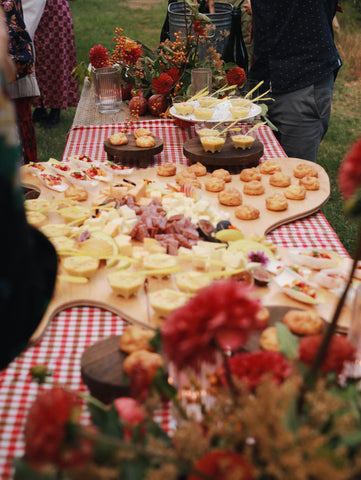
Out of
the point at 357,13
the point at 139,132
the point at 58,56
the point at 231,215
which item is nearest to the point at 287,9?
the point at 139,132

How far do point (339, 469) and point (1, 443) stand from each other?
2.63ft

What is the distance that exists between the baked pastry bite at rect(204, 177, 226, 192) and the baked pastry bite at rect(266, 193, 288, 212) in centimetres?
27

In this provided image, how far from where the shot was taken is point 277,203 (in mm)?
2217

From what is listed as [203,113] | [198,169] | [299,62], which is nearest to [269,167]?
[198,169]

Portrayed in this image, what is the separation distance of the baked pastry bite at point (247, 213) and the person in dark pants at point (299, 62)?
144 centimetres

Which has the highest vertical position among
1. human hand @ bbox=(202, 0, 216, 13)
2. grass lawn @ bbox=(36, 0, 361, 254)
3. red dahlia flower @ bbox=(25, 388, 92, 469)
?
human hand @ bbox=(202, 0, 216, 13)

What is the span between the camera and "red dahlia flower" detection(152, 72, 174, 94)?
3400 millimetres

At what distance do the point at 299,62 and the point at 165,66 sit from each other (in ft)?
3.21

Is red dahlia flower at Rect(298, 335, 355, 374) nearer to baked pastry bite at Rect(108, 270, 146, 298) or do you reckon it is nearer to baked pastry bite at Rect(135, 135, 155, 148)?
baked pastry bite at Rect(108, 270, 146, 298)

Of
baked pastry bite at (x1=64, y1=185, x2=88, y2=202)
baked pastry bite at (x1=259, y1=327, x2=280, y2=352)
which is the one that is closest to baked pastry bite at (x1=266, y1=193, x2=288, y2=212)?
baked pastry bite at (x1=64, y1=185, x2=88, y2=202)

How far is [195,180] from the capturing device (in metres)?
2.47

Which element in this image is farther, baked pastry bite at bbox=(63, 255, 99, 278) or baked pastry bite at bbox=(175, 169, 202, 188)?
baked pastry bite at bbox=(175, 169, 202, 188)

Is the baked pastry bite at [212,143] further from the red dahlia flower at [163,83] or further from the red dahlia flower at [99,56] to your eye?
the red dahlia flower at [99,56]

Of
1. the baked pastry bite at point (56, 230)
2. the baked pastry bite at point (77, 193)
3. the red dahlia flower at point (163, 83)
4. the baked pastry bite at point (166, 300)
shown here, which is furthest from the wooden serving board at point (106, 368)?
the red dahlia flower at point (163, 83)
